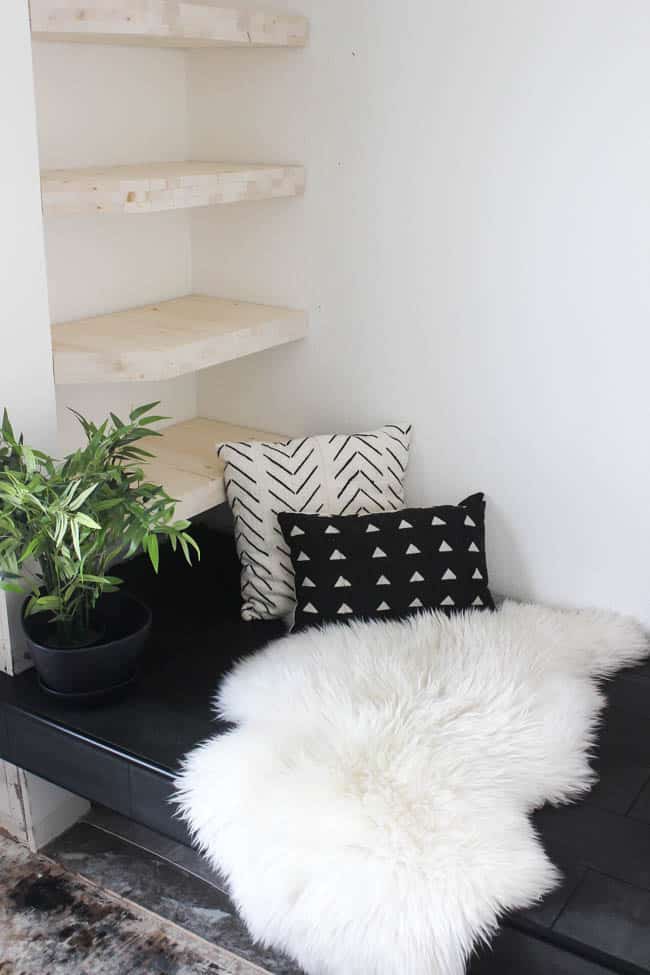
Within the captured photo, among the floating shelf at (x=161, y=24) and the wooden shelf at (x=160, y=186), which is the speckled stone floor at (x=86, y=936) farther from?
the floating shelf at (x=161, y=24)

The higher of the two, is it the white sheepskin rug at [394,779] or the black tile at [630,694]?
the white sheepskin rug at [394,779]

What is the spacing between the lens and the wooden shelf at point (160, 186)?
2.03 metres

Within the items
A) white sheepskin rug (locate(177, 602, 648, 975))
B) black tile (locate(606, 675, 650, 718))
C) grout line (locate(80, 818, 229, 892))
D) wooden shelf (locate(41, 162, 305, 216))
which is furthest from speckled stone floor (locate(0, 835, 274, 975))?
wooden shelf (locate(41, 162, 305, 216))

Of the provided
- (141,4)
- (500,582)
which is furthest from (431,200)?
(500,582)

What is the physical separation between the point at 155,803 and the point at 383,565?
27.9 inches

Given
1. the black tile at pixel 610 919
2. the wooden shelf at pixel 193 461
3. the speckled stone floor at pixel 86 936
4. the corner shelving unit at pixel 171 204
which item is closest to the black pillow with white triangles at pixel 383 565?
the wooden shelf at pixel 193 461

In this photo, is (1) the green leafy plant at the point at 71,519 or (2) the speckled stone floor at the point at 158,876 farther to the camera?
(2) the speckled stone floor at the point at 158,876

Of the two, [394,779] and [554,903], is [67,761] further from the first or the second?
[554,903]

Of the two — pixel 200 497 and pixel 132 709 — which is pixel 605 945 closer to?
pixel 132 709

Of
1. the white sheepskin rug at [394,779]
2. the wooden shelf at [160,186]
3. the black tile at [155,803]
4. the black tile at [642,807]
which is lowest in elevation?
the black tile at [155,803]

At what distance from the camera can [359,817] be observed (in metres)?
1.58

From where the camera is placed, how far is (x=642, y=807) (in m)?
1.74

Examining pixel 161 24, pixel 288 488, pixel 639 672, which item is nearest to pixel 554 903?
pixel 639 672

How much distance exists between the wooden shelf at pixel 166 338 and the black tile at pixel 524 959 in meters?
1.29
